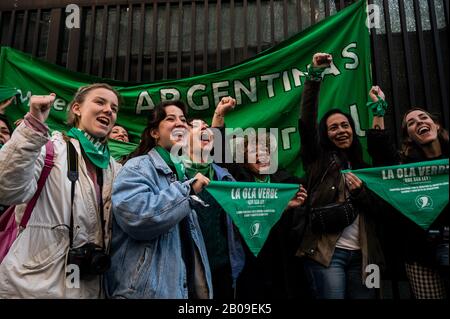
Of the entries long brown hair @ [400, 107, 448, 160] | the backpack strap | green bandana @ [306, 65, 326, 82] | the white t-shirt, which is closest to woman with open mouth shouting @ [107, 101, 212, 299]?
the backpack strap

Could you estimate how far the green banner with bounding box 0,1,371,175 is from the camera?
3816mm

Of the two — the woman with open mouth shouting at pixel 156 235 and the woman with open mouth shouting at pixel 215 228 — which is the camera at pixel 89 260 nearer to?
the woman with open mouth shouting at pixel 156 235

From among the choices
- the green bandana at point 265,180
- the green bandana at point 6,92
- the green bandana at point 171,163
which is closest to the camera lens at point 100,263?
the green bandana at point 171,163

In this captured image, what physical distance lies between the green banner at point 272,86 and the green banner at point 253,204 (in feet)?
3.16

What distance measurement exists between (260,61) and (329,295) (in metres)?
2.20

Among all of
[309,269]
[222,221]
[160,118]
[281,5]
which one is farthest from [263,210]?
[281,5]

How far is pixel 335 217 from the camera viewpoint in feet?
9.35

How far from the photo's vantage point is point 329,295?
2773mm

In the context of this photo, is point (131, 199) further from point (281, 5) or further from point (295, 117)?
point (281, 5)

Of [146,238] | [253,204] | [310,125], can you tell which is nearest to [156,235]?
[146,238]

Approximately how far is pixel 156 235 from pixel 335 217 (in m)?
1.26

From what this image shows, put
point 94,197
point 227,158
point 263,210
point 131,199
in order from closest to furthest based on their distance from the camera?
1. point 131,199
2. point 94,197
3. point 263,210
4. point 227,158

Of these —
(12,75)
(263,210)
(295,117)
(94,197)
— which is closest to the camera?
(94,197)

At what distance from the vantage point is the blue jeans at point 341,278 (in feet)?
9.11
